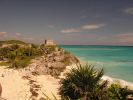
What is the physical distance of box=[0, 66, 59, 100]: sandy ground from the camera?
11703 millimetres

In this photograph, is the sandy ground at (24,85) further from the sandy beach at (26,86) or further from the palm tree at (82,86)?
the palm tree at (82,86)

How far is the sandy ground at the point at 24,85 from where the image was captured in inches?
461

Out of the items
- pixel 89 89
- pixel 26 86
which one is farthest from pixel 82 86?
pixel 26 86

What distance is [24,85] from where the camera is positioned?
44.2ft

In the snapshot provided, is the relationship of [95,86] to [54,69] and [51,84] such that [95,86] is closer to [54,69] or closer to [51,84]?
[51,84]

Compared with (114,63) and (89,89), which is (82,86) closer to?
(89,89)

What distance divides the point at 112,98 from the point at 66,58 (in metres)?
14.7

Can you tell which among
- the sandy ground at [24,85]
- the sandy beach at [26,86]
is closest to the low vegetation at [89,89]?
the sandy beach at [26,86]

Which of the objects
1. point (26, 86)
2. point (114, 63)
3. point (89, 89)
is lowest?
point (114, 63)

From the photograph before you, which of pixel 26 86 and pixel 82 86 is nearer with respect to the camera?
pixel 82 86

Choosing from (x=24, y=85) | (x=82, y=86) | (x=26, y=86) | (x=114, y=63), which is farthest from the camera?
(x=114, y=63)

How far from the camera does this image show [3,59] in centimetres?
2441

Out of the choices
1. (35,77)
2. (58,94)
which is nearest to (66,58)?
(35,77)

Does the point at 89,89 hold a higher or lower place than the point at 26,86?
higher
